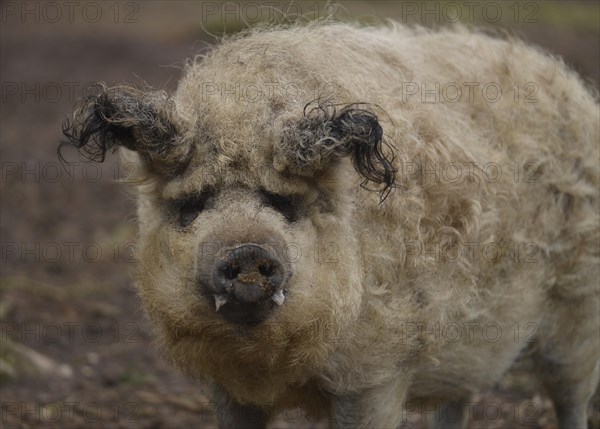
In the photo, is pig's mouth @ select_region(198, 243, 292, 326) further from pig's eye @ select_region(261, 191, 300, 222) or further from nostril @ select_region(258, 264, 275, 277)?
pig's eye @ select_region(261, 191, 300, 222)

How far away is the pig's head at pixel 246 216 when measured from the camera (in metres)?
5.67

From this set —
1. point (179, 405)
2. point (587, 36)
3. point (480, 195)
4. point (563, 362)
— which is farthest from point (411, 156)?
point (587, 36)

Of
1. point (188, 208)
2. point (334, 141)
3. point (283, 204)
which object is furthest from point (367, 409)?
point (334, 141)

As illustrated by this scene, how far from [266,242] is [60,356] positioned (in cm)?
597

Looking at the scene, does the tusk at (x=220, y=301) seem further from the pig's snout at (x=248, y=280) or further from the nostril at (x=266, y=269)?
the nostril at (x=266, y=269)

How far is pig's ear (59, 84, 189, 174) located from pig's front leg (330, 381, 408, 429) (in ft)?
6.61

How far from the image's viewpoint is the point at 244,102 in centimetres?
617

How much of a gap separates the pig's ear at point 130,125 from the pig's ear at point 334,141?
0.69m

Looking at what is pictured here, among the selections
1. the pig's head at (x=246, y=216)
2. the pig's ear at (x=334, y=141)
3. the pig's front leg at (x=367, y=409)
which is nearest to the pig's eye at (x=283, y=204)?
the pig's head at (x=246, y=216)

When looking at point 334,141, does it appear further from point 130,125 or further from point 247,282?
point 130,125

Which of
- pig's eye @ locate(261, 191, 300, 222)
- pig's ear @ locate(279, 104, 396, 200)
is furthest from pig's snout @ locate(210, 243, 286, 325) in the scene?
pig's ear @ locate(279, 104, 396, 200)

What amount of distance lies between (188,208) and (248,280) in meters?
0.88

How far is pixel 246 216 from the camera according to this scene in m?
5.68

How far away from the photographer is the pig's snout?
5414 millimetres
